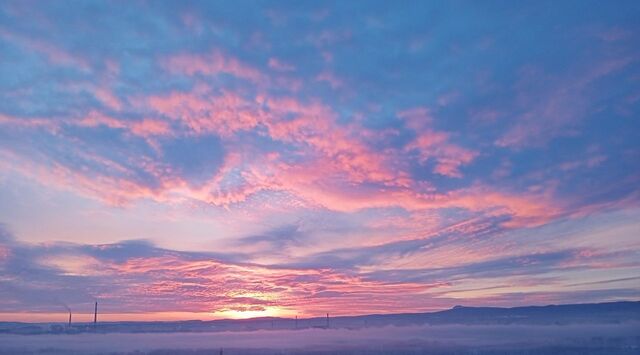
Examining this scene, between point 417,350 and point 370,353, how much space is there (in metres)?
14.0

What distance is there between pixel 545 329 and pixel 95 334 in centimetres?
14871

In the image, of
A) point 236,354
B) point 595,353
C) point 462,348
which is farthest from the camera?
point 462,348

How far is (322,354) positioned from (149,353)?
3431 centimetres

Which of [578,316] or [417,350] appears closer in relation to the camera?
[417,350]

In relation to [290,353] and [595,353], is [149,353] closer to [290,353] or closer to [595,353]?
[290,353]

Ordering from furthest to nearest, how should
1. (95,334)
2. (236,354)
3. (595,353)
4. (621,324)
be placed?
(95,334)
(621,324)
(236,354)
(595,353)

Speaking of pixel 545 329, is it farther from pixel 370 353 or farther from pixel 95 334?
pixel 95 334

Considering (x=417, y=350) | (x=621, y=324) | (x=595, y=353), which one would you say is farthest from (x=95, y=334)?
(x=621, y=324)

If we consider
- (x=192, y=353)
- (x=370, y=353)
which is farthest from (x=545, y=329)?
(x=192, y=353)

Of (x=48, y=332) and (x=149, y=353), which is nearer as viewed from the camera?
(x=149, y=353)

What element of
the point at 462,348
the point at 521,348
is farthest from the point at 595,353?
the point at 462,348

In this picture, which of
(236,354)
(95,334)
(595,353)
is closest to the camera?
(595,353)

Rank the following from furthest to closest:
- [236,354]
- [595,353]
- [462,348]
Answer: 1. [462,348]
2. [236,354]
3. [595,353]

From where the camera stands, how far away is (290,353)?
11531cm
